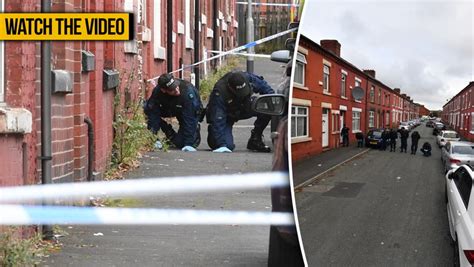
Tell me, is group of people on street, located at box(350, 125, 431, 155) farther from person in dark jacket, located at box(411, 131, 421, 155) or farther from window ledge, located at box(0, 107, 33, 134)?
window ledge, located at box(0, 107, 33, 134)

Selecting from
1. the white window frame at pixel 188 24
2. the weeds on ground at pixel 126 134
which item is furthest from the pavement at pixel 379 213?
the white window frame at pixel 188 24

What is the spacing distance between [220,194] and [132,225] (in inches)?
42.3

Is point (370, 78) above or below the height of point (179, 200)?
above

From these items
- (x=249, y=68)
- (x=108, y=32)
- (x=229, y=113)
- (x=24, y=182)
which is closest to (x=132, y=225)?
(x=24, y=182)

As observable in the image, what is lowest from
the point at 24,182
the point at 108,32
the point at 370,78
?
the point at 24,182

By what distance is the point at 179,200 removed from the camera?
486 centimetres

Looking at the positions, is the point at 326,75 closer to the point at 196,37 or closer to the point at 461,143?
the point at 461,143

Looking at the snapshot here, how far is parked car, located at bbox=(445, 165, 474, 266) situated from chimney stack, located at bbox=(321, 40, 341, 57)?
257 millimetres

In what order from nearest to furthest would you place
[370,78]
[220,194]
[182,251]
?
[370,78] → [182,251] → [220,194]

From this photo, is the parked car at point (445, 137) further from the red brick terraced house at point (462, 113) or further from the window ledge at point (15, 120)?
the window ledge at point (15, 120)

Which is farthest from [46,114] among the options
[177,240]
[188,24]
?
[188,24]

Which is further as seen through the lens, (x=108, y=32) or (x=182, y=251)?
(x=182, y=251)

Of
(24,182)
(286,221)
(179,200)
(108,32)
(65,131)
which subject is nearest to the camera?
(286,221)

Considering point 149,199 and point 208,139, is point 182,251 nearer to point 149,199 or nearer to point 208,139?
point 149,199
